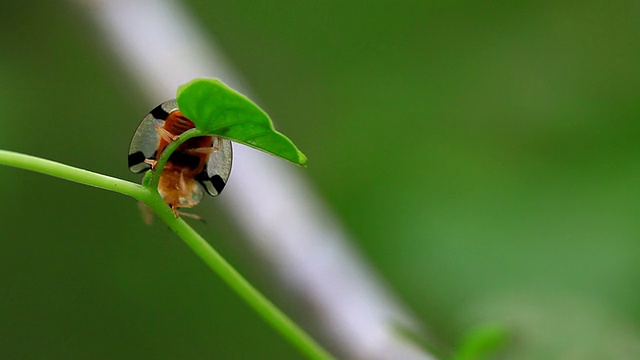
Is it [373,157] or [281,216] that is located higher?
[373,157]

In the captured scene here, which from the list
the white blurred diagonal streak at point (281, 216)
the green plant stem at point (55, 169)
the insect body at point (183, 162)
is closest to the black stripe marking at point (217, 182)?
the insect body at point (183, 162)

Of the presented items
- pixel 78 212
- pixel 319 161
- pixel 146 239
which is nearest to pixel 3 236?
pixel 78 212

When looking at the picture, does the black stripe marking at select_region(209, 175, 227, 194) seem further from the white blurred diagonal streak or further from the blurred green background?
the blurred green background

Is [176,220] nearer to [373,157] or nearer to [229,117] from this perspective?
[229,117]

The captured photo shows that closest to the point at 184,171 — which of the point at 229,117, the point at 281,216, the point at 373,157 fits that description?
the point at 229,117

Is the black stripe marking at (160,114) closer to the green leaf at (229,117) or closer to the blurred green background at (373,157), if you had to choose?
the green leaf at (229,117)
